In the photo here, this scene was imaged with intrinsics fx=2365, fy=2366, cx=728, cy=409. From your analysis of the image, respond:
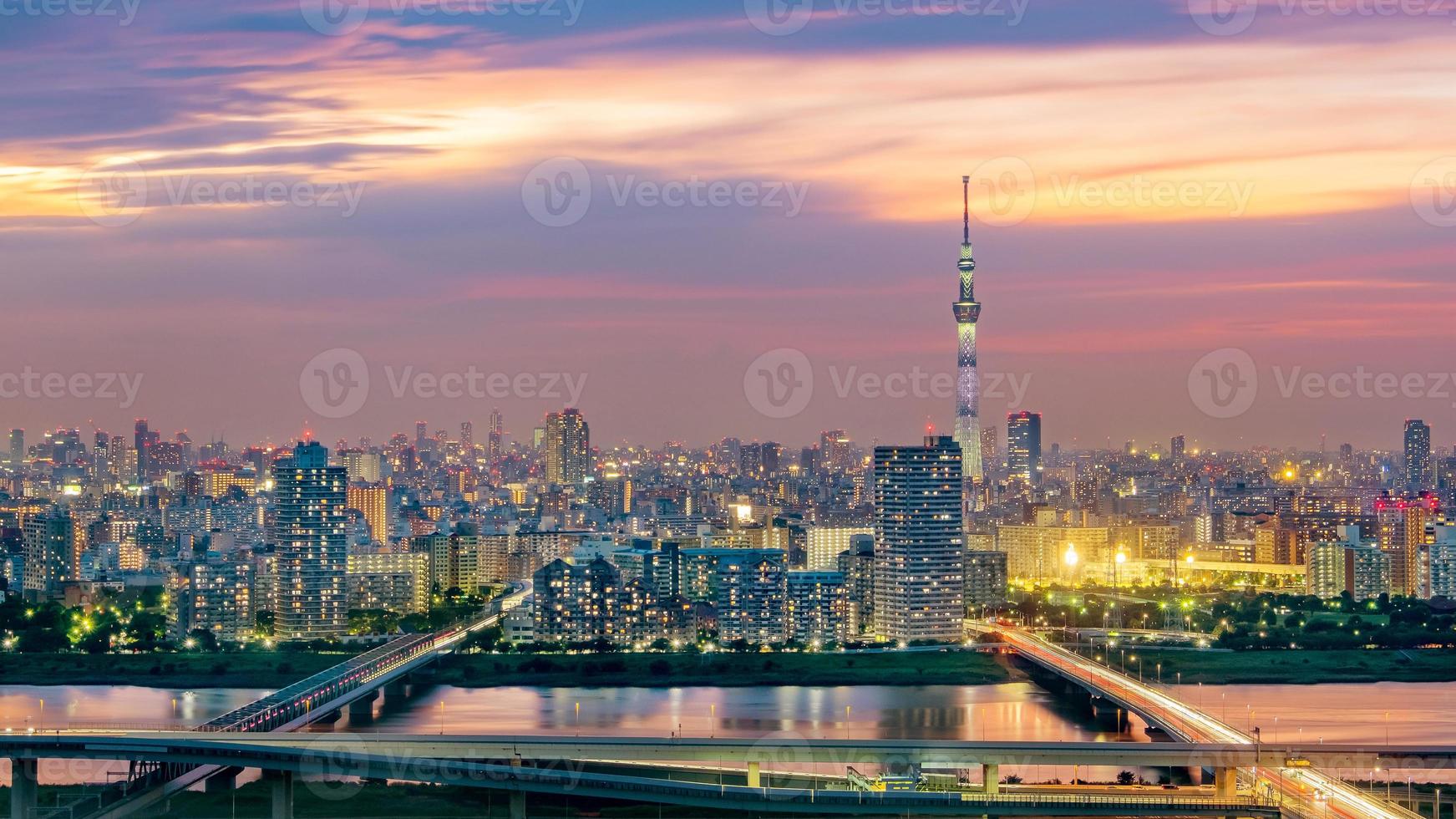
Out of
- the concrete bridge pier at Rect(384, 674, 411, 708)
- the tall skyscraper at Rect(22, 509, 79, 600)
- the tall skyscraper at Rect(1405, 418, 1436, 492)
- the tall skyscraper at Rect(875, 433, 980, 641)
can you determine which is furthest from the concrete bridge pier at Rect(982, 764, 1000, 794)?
the tall skyscraper at Rect(1405, 418, 1436, 492)

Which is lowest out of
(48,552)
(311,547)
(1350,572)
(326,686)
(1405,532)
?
(326,686)

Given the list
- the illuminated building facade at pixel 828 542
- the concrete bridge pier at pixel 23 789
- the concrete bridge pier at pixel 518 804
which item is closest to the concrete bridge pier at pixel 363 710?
the concrete bridge pier at pixel 23 789

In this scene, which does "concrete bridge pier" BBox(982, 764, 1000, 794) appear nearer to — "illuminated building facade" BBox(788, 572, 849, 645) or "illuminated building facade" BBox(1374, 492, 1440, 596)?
"illuminated building facade" BBox(788, 572, 849, 645)

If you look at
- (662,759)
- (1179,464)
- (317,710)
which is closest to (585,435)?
(1179,464)

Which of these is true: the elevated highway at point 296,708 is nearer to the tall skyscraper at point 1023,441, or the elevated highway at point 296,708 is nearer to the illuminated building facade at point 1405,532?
the illuminated building facade at point 1405,532

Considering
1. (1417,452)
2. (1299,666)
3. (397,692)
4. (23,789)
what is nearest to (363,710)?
(397,692)

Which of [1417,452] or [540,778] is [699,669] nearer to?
[540,778]
